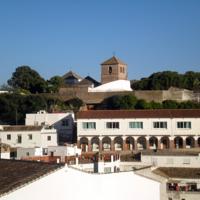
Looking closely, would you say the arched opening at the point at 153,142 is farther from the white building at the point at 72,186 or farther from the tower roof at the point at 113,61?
the tower roof at the point at 113,61

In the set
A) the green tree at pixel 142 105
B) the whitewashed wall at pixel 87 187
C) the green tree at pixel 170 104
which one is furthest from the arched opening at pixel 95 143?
the whitewashed wall at pixel 87 187

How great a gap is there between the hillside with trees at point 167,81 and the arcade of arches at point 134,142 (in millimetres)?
25189

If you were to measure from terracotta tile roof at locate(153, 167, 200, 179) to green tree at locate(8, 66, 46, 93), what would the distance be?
41.6 m

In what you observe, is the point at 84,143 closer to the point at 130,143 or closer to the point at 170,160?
the point at 130,143

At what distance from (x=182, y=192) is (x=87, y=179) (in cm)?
935

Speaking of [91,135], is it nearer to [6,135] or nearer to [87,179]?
[6,135]

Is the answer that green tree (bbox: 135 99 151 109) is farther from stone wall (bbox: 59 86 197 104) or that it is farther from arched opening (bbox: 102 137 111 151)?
arched opening (bbox: 102 137 111 151)

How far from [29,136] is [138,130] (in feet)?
35.3

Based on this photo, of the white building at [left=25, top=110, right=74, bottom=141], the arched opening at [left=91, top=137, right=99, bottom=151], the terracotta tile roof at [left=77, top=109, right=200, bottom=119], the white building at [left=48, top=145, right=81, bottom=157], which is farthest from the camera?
the white building at [left=25, top=110, right=74, bottom=141]

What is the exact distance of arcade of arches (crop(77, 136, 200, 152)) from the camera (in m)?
50.2

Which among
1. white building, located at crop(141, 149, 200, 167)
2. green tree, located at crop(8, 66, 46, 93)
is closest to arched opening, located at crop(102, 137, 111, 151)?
white building, located at crop(141, 149, 200, 167)

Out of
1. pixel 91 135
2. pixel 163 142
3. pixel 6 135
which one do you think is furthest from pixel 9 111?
pixel 163 142

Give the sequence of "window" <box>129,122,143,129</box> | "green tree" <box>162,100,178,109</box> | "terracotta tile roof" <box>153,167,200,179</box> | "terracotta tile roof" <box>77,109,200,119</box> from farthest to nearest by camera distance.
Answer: "green tree" <box>162,100,178,109</box> < "window" <box>129,122,143,129</box> < "terracotta tile roof" <box>77,109,200,119</box> < "terracotta tile roof" <box>153,167,200,179</box>

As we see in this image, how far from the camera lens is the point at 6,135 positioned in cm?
5128
